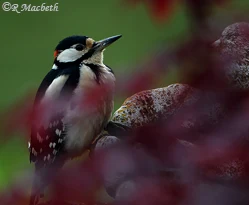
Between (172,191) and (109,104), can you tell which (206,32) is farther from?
(109,104)

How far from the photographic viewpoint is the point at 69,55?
961mm

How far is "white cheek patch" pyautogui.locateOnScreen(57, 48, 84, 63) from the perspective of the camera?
0.96 meters

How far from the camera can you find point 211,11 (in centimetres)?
44

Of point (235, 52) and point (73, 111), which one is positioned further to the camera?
point (73, 111)

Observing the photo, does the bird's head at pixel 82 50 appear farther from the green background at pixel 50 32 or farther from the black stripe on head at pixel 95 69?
the green background at pixel 50 32

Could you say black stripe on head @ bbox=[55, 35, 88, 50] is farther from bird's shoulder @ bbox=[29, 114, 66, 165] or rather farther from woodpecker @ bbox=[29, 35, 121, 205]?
bird's shoulder @ bbox=[29, 114, 66, 165]

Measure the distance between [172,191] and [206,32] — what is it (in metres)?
0.12

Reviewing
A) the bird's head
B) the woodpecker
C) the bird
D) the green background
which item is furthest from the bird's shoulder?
the green background

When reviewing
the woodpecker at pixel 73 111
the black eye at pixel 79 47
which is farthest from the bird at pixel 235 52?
the black eye at pixel 79 47

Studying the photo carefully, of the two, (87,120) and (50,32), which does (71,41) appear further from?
(50,32)

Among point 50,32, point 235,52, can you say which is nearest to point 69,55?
point 235,52

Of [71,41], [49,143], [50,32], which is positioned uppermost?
[71,41]

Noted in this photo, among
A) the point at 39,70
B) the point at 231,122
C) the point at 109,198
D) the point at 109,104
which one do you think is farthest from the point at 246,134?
the point at 39,70

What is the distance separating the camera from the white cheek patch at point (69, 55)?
96 centimetres
